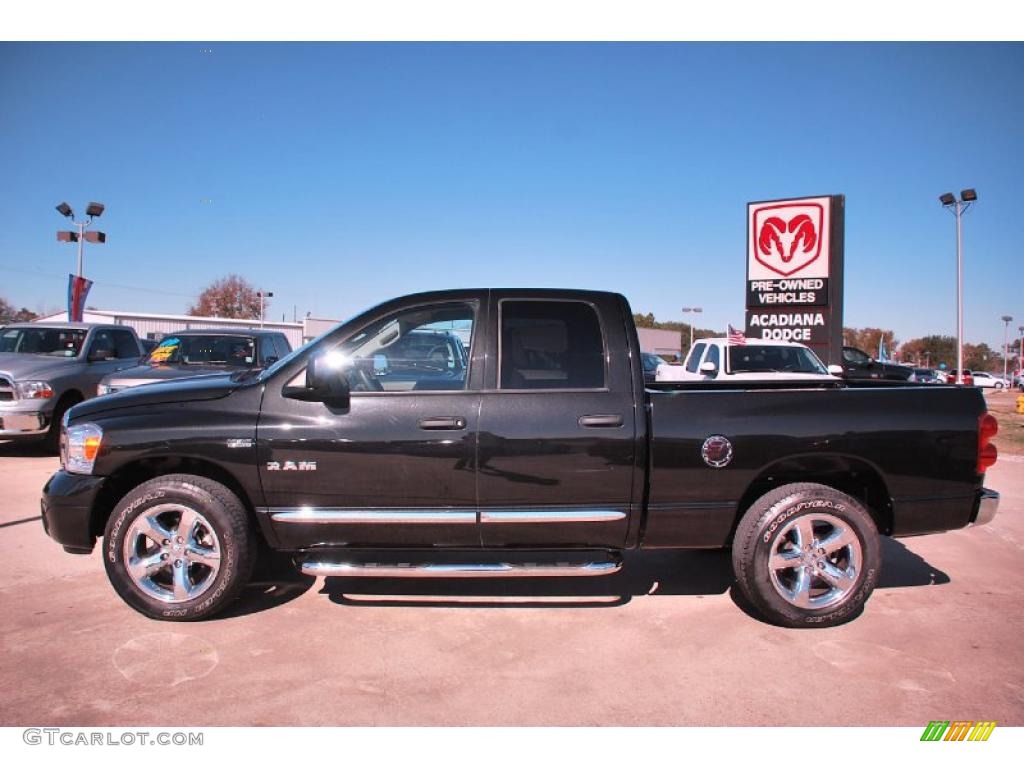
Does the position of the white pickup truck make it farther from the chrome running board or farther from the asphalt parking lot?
the chrome running board

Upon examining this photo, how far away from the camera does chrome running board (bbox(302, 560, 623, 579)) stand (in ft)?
11.5

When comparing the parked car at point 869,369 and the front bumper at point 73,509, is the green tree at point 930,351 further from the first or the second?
the front bumper at point 73,509

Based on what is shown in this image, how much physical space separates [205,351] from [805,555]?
814 cm

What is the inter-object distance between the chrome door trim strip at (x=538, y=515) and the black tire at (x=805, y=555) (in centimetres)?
87

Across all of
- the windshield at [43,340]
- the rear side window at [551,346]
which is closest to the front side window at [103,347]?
the windshield at [43,340]

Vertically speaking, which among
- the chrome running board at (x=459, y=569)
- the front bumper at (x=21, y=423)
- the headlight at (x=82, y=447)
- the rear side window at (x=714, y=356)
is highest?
the rear side window at (x=714, y=356)

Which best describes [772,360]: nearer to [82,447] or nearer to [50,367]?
[82,447]

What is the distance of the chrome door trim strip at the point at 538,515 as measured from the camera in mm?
3564

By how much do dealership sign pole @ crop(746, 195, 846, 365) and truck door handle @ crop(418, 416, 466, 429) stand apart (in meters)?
11.8

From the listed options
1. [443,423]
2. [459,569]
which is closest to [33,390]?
[443,423]

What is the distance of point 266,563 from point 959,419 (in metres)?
4.48

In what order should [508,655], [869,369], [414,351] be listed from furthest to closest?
[869,369] < [414,351] < [508,655]

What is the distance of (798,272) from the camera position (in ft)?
44.9

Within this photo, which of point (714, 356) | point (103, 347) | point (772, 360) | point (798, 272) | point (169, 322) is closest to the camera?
point (103, 347)
